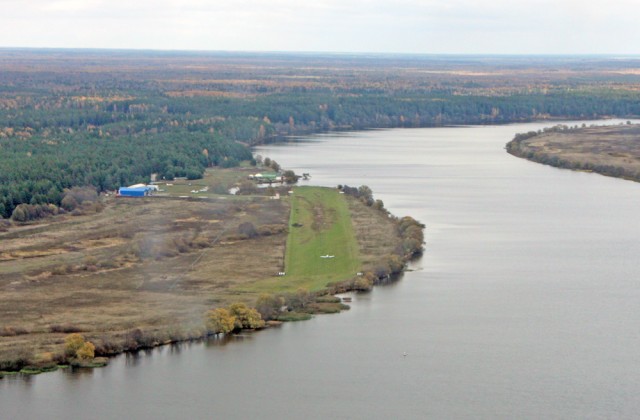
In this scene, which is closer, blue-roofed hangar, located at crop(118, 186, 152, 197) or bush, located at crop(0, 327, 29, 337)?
bush, located at crop(0, 327, 29, 337)

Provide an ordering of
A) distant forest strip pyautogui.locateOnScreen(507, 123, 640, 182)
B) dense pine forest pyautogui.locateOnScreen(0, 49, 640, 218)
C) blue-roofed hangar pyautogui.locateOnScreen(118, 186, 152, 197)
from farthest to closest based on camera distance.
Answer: distant forest strip pyautogui.locateOnScreen(507, 123, 640, 182)
dense pine forest pyautogui.locateOnScreen(0, 49, 640, 218)
blue-roofed hangar pyautogui.locateOnScreen(118, 186, 152, 197)

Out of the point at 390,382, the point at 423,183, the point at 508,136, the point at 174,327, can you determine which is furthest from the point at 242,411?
the point at 508,136

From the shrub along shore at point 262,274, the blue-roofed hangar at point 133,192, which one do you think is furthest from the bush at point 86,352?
the blue-roofed hangar at point 133,192

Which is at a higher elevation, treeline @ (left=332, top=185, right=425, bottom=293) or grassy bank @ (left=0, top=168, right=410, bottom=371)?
treeline @ (left=332, top=185, right=425, bottom=293)

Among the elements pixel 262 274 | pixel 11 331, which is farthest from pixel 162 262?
pixel 11 331

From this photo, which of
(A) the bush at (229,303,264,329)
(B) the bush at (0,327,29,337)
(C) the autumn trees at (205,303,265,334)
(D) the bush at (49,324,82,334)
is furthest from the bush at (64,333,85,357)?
(A) the bush at (229,303,264,329)

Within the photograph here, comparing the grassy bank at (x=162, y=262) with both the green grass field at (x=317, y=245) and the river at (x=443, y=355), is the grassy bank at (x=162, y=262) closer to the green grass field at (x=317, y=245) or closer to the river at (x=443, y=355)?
the green grass field at (x=317, y=245)

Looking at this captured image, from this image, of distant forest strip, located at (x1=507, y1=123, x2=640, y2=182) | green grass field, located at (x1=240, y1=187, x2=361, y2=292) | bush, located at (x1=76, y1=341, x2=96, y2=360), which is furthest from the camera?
distant forest strip, located at (x1=507, y1=123, x2=640, y2=182)

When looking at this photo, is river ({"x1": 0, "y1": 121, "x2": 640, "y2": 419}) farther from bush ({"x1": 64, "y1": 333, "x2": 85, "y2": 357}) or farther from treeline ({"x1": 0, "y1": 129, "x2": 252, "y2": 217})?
treeline ({"x1": 0, "y1": 129, "x2": 252, "y2": 217})
